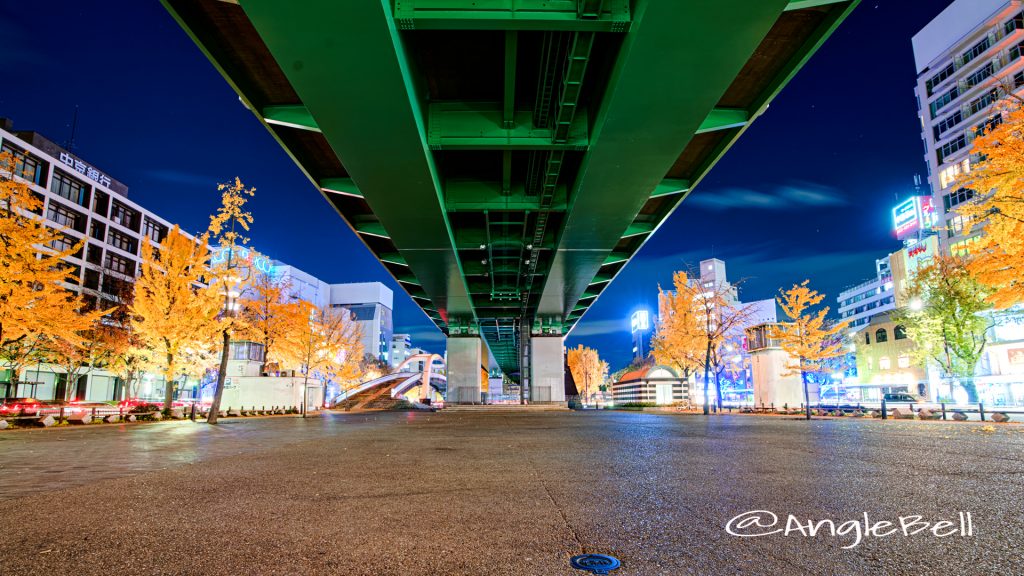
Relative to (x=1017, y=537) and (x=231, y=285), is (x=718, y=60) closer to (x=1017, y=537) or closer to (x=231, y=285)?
(x=1017, y=537)

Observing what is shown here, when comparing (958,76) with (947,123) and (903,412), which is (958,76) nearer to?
(947,123)

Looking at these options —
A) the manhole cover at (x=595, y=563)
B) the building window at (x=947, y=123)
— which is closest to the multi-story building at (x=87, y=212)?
the manhole cover at (x=595, y=563)

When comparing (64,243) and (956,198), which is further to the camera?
(64,243)

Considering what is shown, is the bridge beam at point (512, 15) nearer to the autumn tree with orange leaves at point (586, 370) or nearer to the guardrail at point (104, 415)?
the guardrail at point (104, 415)

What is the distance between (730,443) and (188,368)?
92.0 ft

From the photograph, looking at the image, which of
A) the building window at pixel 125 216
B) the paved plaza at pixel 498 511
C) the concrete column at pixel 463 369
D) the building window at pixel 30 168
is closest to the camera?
the paved plaza at pixel 498 511

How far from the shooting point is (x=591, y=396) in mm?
80938

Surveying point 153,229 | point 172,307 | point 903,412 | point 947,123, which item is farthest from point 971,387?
point 153,229

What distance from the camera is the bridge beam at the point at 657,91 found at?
8914 millimetres

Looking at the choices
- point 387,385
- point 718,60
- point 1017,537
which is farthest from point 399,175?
point 387,385

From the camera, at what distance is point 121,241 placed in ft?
205

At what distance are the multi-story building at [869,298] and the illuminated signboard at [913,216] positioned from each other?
3389cm

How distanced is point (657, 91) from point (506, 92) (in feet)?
11.7

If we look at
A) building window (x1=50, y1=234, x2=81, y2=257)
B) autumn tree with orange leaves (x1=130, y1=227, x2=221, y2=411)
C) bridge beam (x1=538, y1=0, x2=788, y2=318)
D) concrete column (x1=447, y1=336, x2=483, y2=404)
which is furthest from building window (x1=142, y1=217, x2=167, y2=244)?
bridge beam (x1=538, y1=0, x2=788, y2=318)
